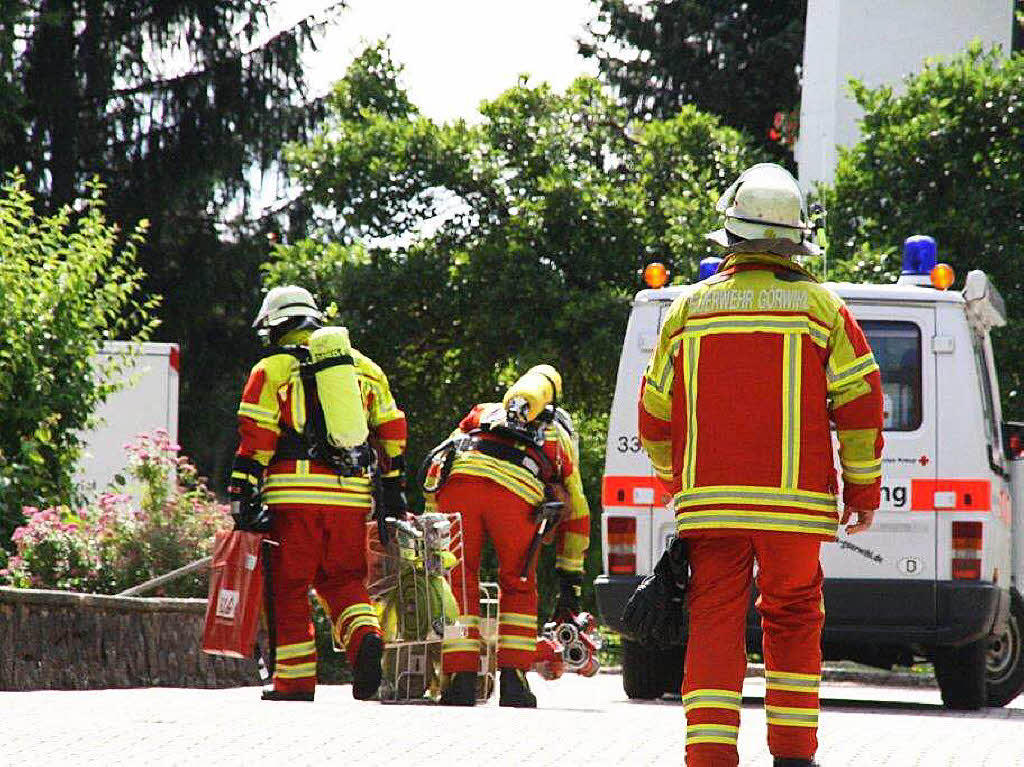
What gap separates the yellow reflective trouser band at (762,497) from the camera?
6.13 meters

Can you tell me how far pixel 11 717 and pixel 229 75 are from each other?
2173 cm

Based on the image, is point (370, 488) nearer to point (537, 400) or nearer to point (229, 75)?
point (537, 400)

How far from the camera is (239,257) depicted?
93.7ft

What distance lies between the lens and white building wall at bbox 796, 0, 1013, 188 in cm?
3042

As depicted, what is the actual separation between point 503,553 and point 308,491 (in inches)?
51.8

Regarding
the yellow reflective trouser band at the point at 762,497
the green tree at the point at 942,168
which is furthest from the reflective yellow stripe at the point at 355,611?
the green tree at the point at 942,168

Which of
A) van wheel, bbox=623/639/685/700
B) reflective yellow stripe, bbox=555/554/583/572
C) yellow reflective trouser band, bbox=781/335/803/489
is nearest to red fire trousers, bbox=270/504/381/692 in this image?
reflective yellow stripe, bbox=555/554/583/572

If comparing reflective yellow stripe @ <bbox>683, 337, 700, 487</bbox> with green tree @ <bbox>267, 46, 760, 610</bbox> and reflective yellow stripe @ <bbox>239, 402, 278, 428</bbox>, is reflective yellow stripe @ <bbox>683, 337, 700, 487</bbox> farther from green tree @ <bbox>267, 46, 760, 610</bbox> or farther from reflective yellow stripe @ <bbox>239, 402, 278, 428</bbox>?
green tree @ <bbox>267, 46, 760, 610</bbox>

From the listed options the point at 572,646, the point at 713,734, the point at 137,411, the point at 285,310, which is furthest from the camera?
the point at 137,411

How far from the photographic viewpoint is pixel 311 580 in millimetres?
9594

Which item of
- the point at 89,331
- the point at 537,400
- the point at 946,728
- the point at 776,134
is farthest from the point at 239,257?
the point at 946,728

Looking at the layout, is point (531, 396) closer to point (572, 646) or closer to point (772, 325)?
point (572, 646)


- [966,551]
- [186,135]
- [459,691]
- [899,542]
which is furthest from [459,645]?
[186,135]

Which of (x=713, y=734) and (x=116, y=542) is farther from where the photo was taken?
(x=116, y=542)
